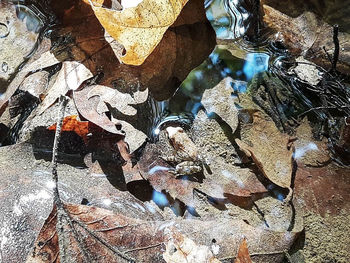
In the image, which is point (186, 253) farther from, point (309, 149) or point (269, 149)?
point (309, 149)

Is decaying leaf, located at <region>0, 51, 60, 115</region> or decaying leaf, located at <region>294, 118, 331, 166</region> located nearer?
decaying leaf, located at <region>294, 118, 331, 166</region>

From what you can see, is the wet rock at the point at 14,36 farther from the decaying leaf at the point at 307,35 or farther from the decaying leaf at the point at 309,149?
the decaying leaf at the point at 309,149

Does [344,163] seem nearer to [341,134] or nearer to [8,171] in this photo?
[341,134]

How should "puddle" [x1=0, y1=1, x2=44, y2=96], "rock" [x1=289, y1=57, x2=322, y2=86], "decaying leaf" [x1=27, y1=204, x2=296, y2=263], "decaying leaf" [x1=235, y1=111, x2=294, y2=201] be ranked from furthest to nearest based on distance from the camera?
"puddle" [x1=0, y1=1, x2=44, y2=96], "rock" [x1=289, y1=57, x2=322, y2=86], "decaying leaf" [x1=235, y1=111, x2=294, y2=201], "decaying leaf" [x1=27, y1=204, x2=296, y2=263]

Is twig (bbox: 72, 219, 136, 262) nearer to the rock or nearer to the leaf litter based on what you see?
the leaf litter

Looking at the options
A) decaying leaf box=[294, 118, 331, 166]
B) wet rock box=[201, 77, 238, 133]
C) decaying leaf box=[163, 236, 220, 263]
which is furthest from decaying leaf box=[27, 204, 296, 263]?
wet rock box=[201, 77, 238, 133]

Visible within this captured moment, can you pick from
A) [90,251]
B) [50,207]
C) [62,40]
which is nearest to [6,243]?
[50,207]
